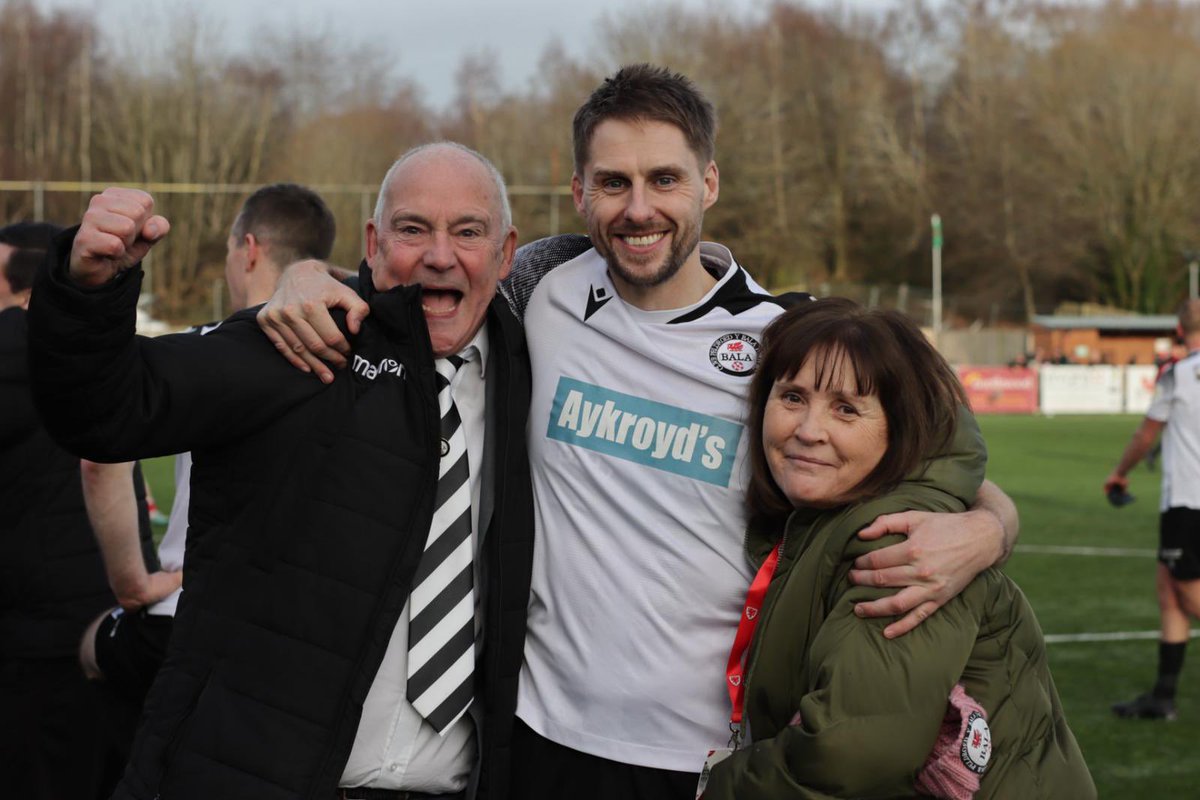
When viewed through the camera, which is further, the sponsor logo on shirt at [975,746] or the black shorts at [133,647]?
the black shorts at [133,647]

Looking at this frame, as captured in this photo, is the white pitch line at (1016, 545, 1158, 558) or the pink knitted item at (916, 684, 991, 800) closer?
the pink knitted item at (916, 684, 991, 800)

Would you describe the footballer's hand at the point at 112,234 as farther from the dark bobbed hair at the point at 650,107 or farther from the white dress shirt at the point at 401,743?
the dark bobbed hair at the point at 650,107

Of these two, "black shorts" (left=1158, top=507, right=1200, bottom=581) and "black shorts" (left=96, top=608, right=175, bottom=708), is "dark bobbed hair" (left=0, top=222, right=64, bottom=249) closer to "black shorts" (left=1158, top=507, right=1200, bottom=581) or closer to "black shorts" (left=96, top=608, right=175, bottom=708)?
"black shorts" (left=96, top=608, right=175, bottom=708)

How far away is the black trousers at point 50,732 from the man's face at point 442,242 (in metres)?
2.23

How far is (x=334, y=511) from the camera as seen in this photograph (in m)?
2.55

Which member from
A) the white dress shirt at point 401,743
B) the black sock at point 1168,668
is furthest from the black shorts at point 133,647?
the black sock at point 1168,668

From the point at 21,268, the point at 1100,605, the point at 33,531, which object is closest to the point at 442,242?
the point at 33,531

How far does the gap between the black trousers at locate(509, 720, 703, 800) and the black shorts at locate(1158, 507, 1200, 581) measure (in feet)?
18.4

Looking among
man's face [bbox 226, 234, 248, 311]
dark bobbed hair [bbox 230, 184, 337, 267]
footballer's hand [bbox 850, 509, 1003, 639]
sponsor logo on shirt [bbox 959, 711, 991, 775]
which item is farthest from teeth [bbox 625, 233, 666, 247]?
man's face [bbox 226, 234, 248, 311]

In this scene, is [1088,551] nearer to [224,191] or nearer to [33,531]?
[33,531]

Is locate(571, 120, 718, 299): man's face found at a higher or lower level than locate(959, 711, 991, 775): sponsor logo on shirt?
higher

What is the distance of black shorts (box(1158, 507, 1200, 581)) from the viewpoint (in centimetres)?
745

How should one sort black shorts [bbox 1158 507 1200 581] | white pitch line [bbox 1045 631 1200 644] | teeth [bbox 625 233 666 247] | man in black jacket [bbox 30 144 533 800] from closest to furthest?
man in black jacket [bbox 30 144 533 800] → teeth [bbox 625 233 666 247] → black shorts [bbox 1158 507 1200 581] → white pitch line [bbox 1045 631 1200 644]

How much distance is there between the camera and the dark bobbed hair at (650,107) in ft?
10.0
